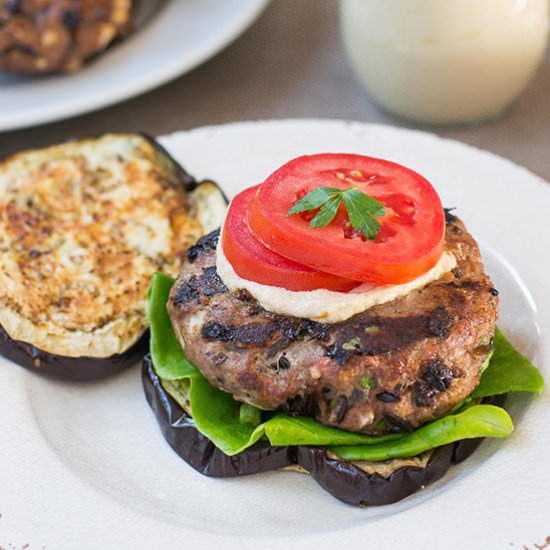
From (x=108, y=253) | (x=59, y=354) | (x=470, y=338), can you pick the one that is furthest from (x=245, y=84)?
(x=470, y=338)

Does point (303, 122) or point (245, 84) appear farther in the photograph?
point (245, 84)

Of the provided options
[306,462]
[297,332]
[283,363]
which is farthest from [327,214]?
[306,462]

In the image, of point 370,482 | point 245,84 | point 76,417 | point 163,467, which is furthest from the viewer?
point 245,84

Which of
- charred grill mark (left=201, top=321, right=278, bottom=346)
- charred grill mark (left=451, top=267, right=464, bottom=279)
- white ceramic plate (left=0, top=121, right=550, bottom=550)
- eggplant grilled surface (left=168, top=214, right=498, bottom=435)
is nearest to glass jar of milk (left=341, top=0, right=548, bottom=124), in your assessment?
white ceramic plate (left=0, top=121, right=550, bottom=550)

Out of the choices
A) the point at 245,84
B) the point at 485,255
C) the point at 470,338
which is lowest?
the point at 245,84

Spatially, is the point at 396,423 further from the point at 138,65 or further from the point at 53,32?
the point at 53,32

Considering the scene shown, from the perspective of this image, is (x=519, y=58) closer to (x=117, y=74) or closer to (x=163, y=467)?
(x=117, y=74)
